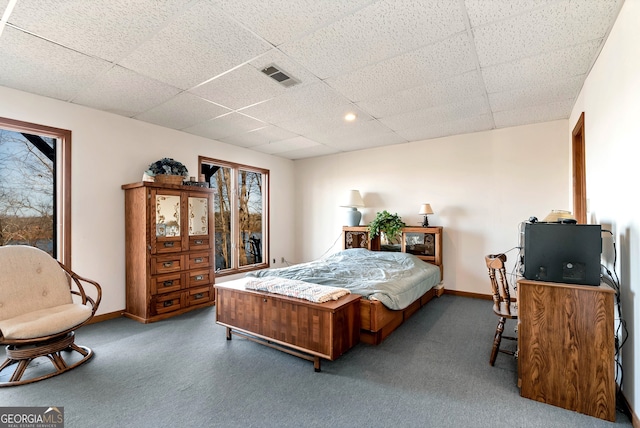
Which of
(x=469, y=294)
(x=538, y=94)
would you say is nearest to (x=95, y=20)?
(x=538, y=94)

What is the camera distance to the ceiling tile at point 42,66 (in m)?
2.22

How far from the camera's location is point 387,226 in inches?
192

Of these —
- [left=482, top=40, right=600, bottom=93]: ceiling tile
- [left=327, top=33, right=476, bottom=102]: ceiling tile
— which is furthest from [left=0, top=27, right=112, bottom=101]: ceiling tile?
[left=482, top=40, right=600, bottom=93]: ceiling tile

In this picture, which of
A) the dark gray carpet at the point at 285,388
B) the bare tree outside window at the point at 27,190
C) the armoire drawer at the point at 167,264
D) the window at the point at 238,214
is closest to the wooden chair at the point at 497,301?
the dark gray carpet at the point at 285,388

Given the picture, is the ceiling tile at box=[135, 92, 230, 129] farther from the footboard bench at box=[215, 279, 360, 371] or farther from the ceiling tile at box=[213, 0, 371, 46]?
the footboard bench at box=[215, 279, 360, 371]

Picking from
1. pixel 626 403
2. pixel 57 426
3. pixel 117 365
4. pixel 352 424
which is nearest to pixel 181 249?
pixel 117 365

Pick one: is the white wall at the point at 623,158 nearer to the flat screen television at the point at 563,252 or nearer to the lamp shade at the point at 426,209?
the flat screen television at the point at 563,252

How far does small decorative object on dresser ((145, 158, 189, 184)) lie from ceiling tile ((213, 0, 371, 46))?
95.7 inches

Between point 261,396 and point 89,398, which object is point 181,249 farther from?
point 261,396

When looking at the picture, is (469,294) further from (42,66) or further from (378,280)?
(42,66)

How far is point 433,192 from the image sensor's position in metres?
4.88

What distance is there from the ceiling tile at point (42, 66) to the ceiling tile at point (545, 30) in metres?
3.16

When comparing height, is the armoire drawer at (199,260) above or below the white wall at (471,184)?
below

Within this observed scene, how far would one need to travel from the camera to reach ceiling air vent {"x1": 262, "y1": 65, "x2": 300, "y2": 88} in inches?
103
